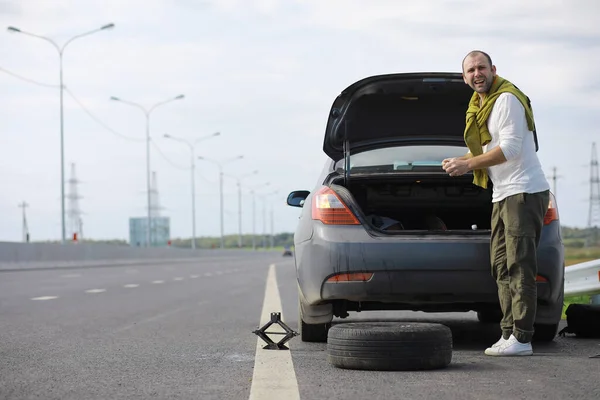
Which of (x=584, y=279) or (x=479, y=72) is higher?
(x=479, y=72)

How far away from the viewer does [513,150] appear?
6.47 m

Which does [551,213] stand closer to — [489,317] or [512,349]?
[512,349]

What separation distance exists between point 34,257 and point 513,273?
32.8 metres

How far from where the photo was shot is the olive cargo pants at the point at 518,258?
6.39 metres

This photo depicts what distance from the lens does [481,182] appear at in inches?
264

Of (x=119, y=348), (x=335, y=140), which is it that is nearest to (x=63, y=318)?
(x=119, y=348)

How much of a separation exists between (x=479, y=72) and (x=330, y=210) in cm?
130

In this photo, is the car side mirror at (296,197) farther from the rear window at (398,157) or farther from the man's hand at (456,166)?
the man's hand at (456,166)

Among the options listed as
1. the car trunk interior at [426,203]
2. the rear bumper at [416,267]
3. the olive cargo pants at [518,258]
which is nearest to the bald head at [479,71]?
the olive cargo pants at [518,258]

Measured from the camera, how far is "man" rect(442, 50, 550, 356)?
6.40 meters

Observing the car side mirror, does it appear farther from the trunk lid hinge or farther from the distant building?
the distant building

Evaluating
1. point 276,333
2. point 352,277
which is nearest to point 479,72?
point 352,277

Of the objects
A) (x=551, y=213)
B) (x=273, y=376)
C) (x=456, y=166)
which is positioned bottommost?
(x=273, y=376)

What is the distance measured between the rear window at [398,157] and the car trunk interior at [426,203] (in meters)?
0.16
